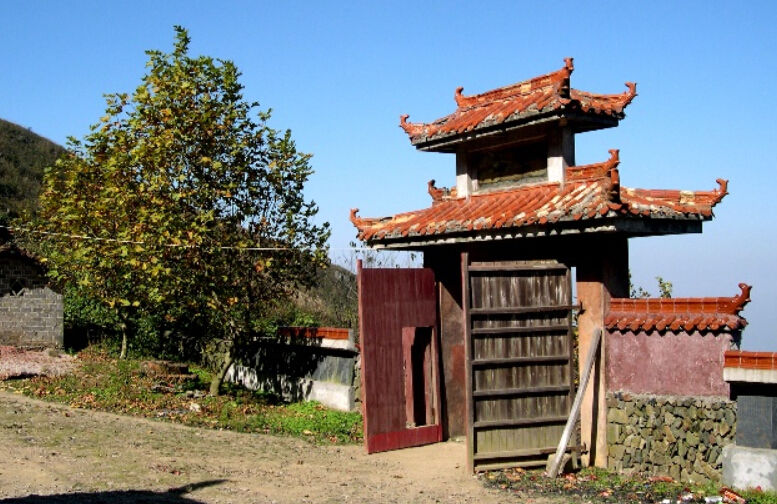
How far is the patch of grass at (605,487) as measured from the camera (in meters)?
10.6

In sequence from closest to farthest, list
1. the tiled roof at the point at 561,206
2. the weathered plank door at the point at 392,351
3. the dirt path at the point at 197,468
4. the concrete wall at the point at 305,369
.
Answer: the dirt path at the point at 197,468 < the tiled roof at the point at 561,206 < the weathered plank door at the point at 392,351 < the concrete wall at the point at 305,369

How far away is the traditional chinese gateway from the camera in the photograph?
39.9 feet

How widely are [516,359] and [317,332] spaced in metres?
7.01

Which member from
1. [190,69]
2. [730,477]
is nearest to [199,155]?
[190,69]

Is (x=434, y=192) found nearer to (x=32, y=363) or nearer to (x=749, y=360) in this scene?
(x=749, y=360)

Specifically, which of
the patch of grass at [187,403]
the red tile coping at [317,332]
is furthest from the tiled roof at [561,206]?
the patch of grass at [187,403]

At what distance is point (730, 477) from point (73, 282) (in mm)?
19094

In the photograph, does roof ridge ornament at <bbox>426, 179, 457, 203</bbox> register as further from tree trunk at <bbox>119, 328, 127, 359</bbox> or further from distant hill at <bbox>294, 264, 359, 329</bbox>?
tree trunk at <bbox>119, 328, 127, 359</bbox>

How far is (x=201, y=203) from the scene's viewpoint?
18391 millimetres

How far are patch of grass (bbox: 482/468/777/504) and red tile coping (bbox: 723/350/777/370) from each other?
4.93 ft

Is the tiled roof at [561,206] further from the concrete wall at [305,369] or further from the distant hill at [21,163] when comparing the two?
the distant hill at [21,163]

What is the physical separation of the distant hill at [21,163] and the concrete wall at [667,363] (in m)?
42.5

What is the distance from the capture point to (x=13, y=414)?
52.9 ft

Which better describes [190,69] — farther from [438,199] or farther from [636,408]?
[636,408]
